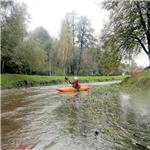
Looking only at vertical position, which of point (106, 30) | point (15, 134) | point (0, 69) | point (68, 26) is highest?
point (68, 26)

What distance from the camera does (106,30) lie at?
834 inches

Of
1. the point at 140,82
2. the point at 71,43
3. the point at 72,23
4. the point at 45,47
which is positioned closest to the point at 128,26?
the point at 140,82

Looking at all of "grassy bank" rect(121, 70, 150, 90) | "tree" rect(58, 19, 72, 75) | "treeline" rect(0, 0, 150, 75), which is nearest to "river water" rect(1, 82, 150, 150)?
"grassy bank" rect(121, 70, 150, 90)

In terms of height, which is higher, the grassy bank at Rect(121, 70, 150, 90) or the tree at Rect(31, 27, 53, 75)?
the tree at Rect(31, 27, 53, 75)

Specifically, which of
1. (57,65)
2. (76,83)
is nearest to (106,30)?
(76,83)

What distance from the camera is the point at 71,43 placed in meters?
53.8

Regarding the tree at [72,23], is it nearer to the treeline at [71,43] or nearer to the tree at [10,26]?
the treeline at [71,43]

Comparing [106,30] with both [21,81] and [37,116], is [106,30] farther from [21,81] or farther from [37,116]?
[21,81]

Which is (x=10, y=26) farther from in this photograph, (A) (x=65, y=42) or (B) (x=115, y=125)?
(A) (x=65, y=42)

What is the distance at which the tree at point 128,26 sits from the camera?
18.5m

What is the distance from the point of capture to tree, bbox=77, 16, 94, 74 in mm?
56969

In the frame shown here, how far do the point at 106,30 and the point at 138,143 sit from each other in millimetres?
15022

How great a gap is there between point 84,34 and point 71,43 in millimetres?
5349

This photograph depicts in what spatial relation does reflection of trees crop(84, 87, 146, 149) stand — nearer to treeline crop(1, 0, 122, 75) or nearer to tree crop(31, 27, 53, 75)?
treeline crop(1, 0, 122, 75)
